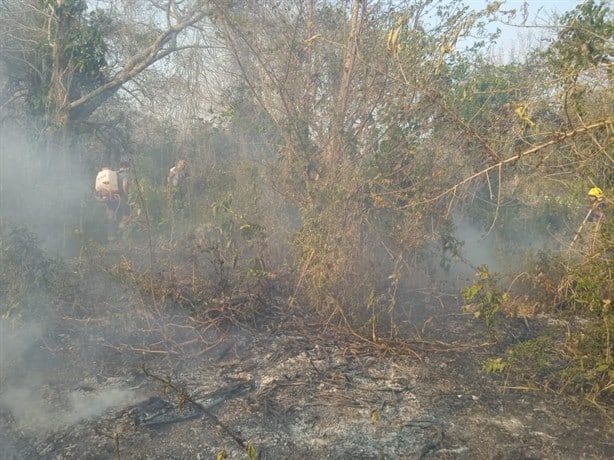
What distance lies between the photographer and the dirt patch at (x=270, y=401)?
4.08m

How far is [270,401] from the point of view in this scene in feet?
15.3

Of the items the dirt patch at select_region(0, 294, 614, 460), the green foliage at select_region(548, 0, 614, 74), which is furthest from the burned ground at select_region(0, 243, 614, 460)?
the green foliage at select_region(548, 0, 614, 74)

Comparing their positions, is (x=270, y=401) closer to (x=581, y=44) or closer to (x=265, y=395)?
(x=265, y=395)

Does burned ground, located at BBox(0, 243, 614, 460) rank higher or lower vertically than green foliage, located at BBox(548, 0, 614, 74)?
lower

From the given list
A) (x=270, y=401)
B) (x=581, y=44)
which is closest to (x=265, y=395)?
(x=270, y=401)

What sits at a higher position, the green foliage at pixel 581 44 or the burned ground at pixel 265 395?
the green foliage at pixel 581 44

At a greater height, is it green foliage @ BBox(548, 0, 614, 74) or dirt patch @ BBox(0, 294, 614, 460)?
green foliage @ BBox(548, 0, 614, 74)

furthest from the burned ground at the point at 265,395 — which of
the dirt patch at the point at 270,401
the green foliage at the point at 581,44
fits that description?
the green foliage at the point at 581,44

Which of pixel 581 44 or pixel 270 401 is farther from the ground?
pixel 581 44

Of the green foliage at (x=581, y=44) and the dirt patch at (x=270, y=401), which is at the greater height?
the green foliage at (x=581, y=44)

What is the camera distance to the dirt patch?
4.08 m

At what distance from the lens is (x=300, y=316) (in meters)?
6.18

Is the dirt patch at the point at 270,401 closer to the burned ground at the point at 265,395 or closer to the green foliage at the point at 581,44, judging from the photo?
the burned ground at the point at 265,395

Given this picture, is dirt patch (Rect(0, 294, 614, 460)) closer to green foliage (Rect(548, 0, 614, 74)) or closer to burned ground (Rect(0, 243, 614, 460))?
burned ground (Rect(0, 243, 614, 460))
